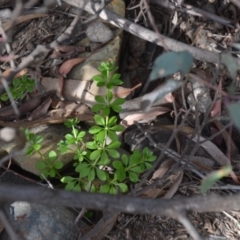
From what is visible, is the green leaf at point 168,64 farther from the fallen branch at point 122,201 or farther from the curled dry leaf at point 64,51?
the curled dry leaf at point 64,51

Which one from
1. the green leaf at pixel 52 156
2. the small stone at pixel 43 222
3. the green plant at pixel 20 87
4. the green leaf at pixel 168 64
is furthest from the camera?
the green plant at pixel 20 87

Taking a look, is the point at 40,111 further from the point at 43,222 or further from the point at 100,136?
the point at 43,222

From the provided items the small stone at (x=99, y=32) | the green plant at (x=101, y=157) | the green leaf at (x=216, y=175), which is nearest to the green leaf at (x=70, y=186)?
the green plant at (x=101, y=157)

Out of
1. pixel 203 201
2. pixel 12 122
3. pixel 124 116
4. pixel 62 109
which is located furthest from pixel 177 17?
pixel 203 201

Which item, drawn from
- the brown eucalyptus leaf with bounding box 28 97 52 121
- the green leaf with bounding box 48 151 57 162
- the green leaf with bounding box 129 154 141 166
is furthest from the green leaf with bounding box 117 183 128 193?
the brown eucalyptus leaf with bounding box 28 97 52 121

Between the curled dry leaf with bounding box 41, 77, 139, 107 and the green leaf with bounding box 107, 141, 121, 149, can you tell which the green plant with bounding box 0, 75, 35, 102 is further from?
the green leaf with bounding box 107, 141, 121, 149

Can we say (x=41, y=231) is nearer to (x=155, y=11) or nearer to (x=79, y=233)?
(x=79, y=233)
